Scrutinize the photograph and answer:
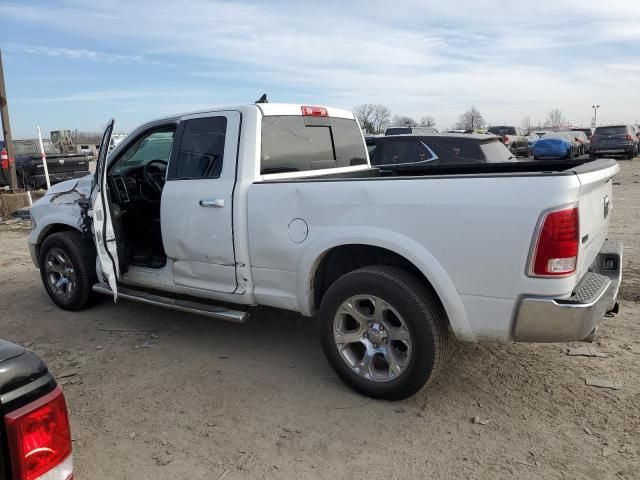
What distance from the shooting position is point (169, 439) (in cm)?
319

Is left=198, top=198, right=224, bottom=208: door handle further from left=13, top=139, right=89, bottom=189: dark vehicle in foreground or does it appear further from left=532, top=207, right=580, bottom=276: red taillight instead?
left=13, top=139, right=89, bottom=189: dark vehicle in foreground

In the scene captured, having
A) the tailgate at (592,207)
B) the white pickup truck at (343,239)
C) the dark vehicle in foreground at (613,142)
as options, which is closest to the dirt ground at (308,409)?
the white pickup truck at (343,239)

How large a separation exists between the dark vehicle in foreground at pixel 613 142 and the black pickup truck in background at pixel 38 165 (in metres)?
23.1

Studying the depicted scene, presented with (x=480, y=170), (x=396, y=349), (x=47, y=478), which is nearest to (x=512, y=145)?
(x=480, y=170)

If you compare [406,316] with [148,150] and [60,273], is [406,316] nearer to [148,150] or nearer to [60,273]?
[148,150]

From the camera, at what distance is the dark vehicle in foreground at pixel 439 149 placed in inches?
322

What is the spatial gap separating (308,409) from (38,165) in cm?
1424

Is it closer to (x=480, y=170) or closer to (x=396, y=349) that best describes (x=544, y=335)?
(x=396, y=349)

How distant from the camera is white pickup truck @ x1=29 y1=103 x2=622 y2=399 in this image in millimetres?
2908

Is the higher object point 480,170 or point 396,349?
point 480,170

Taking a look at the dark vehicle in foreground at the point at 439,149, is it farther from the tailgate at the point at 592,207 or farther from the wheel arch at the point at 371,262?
the wheel arch at the point at 371,262

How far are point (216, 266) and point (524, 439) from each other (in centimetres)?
243

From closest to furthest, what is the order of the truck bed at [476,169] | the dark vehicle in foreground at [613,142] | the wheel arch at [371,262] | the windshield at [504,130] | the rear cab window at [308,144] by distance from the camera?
the wheel arch at [371,262] → the rear cab window at [308,144] → the truck bed at [476,169] → the dark vehicle in foreground at [613,142] → the windshield at [504,130]

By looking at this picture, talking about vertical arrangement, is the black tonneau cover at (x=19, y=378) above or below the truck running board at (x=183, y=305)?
above
